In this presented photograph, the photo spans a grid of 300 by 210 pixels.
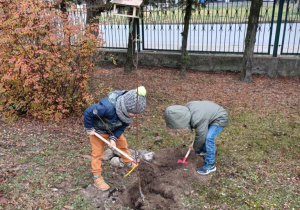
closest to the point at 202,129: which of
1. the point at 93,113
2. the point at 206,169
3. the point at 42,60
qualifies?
the point at 206,169

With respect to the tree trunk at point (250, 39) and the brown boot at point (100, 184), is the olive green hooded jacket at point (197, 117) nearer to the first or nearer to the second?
the brown boot at point (100, 184)

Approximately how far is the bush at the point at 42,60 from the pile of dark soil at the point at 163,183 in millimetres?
1760

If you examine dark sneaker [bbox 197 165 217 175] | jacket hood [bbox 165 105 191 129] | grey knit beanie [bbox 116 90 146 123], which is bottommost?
dark sneaker [bbox 197 165 217 175]

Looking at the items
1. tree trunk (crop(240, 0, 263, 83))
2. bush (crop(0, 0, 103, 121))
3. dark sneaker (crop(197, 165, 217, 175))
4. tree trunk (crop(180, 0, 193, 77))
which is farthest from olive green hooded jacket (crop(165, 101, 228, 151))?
tree trunk (crop(180, 0, 193, 77))

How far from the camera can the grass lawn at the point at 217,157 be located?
319 cm

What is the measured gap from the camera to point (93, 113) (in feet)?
9.93

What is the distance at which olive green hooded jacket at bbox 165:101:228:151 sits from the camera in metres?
3.21

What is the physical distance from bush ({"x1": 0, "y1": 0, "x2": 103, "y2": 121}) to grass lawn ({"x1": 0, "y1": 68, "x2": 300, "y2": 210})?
1.12 feet

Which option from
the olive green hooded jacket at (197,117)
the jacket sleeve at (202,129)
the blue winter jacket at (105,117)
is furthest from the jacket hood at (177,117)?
the blue winter jacket at (105,117)

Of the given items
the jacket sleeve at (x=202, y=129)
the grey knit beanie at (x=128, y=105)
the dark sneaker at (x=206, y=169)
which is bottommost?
the dark sneaker at (x=206, y=169)

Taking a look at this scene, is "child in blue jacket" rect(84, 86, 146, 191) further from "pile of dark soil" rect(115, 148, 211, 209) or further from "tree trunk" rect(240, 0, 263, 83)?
"tree trunk" rect(240, 0, 263, 83)

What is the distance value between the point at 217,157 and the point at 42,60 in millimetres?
3107

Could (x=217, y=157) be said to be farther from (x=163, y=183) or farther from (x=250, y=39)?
(x=250, y=39)

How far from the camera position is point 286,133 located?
4.72 meters
